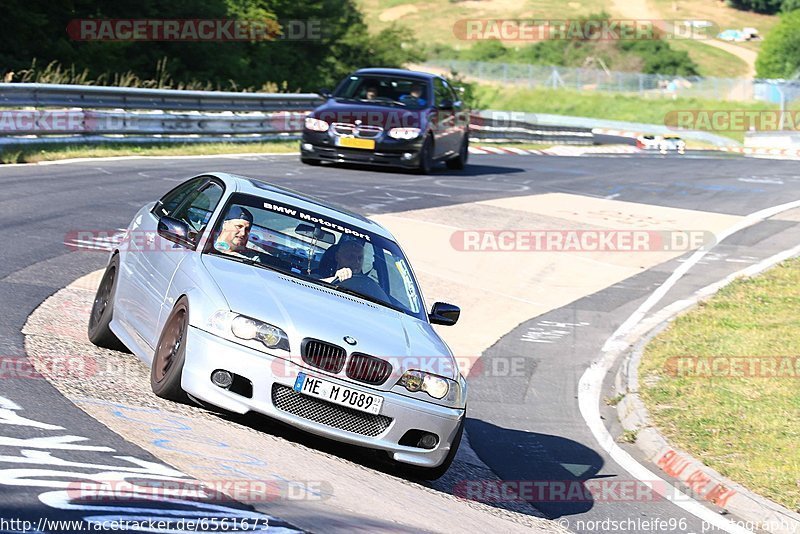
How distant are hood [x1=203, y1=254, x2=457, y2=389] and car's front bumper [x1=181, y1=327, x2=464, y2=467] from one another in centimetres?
12

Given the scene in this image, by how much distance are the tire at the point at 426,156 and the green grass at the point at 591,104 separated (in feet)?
183

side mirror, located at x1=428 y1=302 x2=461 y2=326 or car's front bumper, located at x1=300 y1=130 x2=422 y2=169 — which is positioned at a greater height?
side mirror, located at x1=428 y1=302 x2=461 y2=326

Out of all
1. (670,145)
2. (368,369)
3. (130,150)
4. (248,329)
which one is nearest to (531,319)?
(368,369)

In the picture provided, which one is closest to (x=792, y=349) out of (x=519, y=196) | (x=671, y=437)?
(x=671, y=437)

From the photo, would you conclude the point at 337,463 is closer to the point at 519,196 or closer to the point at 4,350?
the point at 4,350

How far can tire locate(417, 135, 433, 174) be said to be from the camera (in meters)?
23.7

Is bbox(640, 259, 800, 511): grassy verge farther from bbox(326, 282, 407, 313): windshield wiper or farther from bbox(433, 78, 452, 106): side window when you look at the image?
bbox(433, 78, 452, 106): side window

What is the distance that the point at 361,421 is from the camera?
715cm

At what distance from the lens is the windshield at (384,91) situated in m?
23.6

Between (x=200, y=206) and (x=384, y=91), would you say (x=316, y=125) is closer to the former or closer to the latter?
(x=384, y=91)

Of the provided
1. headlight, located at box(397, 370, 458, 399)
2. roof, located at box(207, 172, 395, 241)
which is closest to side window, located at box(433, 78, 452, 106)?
roof, located at box(207, 172, 395, 241)

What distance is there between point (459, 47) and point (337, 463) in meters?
107

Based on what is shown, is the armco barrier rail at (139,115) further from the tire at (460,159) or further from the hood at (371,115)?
the tire at (460,159)

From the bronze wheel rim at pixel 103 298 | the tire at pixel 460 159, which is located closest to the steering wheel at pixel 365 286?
the bronze wheel rim at pixel 103 298
